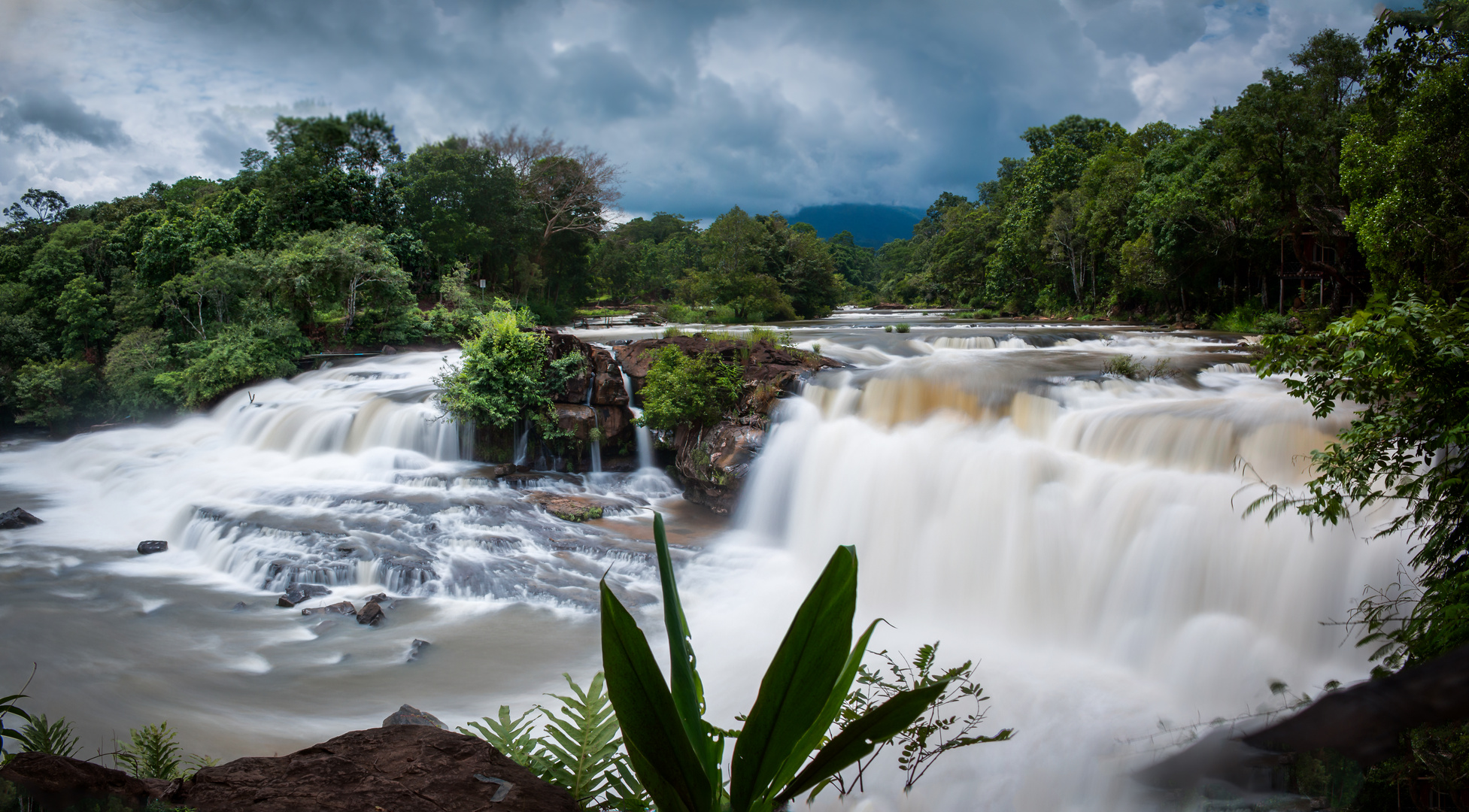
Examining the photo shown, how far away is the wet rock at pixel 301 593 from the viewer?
6.36 m

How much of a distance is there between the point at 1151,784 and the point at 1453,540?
1.72m

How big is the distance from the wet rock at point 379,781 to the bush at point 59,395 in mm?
16936

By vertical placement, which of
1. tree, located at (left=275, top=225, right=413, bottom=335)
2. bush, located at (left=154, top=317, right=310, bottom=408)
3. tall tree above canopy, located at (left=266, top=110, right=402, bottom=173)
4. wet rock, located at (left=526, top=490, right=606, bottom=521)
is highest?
tall tree above canopy, located at (left=266, top=110, right=402, bottom=173)

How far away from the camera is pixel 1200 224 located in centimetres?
1816

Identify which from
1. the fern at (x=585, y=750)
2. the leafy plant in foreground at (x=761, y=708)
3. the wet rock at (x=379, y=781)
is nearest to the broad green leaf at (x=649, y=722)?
the leafy plant in foreground at (x=761, y=708)

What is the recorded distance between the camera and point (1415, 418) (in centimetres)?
313

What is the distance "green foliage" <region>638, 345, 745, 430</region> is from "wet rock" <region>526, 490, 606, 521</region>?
65.6 inches

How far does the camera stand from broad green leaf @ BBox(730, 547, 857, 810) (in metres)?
1.17

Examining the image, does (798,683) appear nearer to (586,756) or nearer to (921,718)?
(586,756)

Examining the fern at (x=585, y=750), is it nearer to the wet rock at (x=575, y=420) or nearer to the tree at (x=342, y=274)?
the wet rock at (x=575, y=420)

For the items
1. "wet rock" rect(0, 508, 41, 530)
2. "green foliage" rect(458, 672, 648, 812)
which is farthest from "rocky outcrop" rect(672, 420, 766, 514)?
"wet rock" rect(0, 508, 41, 530)

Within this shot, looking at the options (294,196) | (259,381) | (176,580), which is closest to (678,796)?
(176,580)

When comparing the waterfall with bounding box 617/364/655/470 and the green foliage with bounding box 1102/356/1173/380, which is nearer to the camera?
the green foliage with bounding box 1102/356/1173/380

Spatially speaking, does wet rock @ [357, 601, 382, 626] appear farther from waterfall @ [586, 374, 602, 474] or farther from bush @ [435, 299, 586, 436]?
waterfall @ [586, 374, 602, 474]
